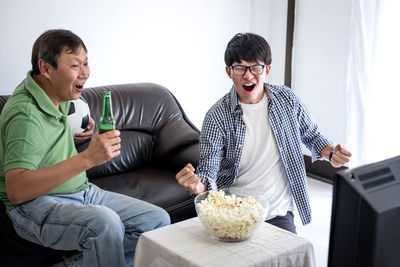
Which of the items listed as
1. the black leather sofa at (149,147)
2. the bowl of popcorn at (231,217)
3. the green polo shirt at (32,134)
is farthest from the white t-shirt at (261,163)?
the green polo shirt at (32,134)

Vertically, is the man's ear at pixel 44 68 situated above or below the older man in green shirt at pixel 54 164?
above

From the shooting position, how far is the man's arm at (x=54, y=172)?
192 cm

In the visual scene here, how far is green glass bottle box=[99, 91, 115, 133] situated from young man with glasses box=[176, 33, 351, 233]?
1.33ft

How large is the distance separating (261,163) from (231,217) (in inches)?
22.4

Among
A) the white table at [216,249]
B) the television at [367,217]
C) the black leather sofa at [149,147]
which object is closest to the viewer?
the television at [367,217]

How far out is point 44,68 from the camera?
212 centimetres

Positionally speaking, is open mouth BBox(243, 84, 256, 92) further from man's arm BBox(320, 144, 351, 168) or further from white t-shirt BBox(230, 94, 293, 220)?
man's arm BBox(320, 144, 351, 168)

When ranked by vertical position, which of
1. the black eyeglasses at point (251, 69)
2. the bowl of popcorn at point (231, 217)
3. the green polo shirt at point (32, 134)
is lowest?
the bowl of popcorn at point (231, 217)

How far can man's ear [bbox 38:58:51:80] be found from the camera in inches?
83.2

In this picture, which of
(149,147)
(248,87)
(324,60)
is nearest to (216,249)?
(248,87)

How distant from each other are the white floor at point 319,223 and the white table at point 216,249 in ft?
3.25

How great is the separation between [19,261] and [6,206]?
9.9 inches

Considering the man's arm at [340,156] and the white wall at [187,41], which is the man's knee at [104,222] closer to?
the man's arm at [340,156]

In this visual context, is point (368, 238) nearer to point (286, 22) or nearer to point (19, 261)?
point (19, 261)
